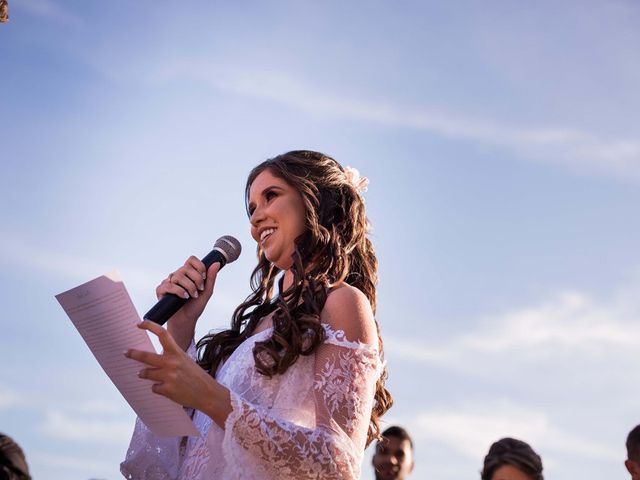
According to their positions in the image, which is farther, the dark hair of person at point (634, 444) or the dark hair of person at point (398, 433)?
the dark hair of person at point (398, 433)

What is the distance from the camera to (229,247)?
4.21m

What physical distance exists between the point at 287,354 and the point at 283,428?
0.46 metres

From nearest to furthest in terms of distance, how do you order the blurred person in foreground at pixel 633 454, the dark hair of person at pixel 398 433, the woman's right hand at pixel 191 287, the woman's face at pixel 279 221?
the woman's right hand at pixel 191 287
the woman's face at pixel 279 221
the blurred person in foreground at pixel 633 454
the dark hair of person at pixel 398 433

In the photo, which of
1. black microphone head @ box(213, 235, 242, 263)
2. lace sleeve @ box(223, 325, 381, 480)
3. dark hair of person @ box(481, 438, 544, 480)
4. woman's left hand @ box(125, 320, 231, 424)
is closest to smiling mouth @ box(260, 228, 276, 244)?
black microphone head @ box(213, 235, 242, 263)

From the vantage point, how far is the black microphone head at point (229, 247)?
4.18 m

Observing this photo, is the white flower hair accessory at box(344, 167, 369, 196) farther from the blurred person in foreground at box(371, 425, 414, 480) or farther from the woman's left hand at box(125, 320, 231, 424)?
the blurred person in foreground at box(371, 425, 414, 480)

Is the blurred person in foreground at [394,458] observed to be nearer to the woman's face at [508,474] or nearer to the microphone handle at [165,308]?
the woman's face at [508,474]

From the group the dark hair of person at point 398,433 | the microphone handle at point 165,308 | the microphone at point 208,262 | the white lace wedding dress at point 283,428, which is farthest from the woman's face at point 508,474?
the dark hair of person at point 398,433

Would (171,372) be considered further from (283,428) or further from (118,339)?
(283,428)

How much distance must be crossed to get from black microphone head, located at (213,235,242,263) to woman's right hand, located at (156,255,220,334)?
128 millimetres

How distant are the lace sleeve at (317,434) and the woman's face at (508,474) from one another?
7.15ft

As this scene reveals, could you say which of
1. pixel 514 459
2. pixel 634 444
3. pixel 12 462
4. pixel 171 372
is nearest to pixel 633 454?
pixel 634 444

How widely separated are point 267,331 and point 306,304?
0.28m

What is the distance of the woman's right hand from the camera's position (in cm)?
379
